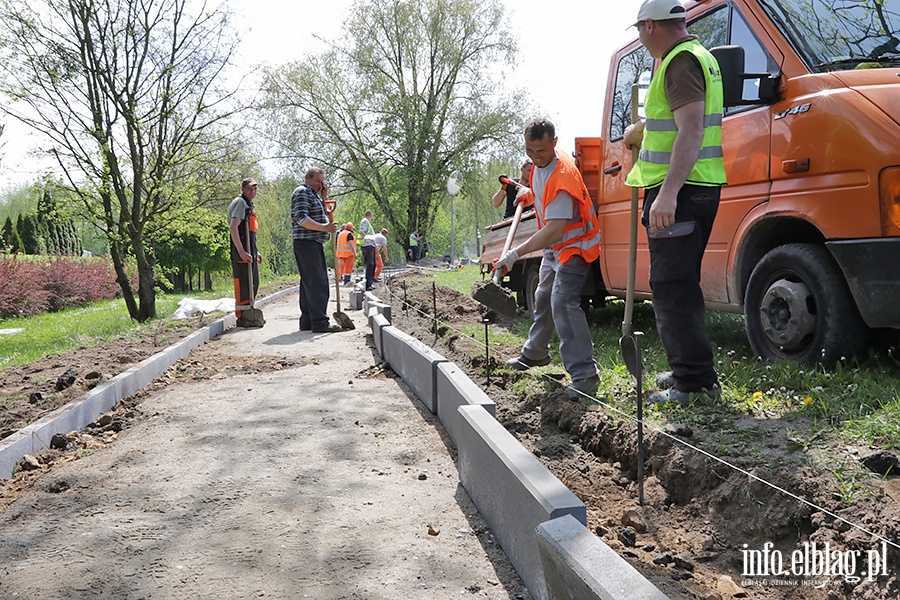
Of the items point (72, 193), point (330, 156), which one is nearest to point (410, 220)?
point (330, 156)

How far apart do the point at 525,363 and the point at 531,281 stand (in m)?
2.36

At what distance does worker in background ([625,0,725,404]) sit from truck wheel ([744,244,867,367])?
0.67m

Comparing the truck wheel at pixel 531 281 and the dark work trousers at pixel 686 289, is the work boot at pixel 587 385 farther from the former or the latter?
the truck wheel at pixel 531 281

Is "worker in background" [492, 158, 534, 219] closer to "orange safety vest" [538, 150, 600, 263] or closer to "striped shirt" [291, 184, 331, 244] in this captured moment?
"striped shirt" [291, 184, 331, 244]

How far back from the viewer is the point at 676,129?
369 cm

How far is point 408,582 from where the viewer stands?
8.16ft

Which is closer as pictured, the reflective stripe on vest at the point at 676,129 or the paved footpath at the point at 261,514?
the paved footpath at the point at 261,514

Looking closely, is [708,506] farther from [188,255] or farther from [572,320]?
[188,255]

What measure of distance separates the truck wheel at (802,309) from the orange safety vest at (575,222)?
1.05m

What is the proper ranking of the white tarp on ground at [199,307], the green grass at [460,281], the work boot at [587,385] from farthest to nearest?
the green grass at [460,281], the white tarp on ground at [199,307], the work boot at [587,385]

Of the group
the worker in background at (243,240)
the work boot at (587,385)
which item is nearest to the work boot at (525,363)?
the work boot at (587,385)

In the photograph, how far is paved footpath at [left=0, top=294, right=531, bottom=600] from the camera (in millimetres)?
2500

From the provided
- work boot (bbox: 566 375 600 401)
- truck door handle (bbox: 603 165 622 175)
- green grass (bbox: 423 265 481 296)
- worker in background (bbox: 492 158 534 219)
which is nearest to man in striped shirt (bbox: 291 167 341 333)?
worker in background (bbox: 492 158 534 219)

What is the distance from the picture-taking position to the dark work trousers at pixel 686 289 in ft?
12.0
